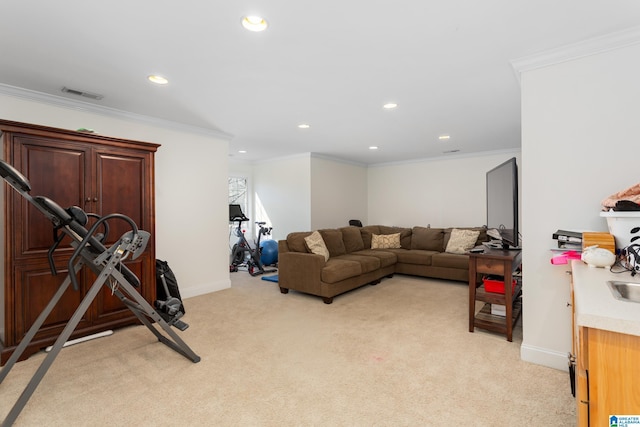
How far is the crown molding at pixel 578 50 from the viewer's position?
197 cm

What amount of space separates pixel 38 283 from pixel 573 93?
448 cm

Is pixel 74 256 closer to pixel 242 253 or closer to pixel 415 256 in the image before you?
pixel 242 253

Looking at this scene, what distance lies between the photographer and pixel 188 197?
4.21m

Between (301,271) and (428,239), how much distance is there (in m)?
2.89

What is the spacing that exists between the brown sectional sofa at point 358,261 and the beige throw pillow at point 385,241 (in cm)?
10

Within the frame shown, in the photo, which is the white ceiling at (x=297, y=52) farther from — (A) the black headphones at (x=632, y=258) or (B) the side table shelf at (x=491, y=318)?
(B) the side table shelf at (x=491, y=318)

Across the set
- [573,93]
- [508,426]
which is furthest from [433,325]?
[573,93]

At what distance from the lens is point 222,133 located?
4555 mm

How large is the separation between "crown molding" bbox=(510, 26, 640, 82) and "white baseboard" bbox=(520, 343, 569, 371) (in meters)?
2.14

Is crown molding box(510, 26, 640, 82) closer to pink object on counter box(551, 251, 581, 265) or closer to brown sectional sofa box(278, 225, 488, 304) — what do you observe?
pink object on counter box(551, 251, 581, 265)

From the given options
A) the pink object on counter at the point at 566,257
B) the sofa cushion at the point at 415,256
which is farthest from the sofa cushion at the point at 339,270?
the pink object on counter at the point at 566,257

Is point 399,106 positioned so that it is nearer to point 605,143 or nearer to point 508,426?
point 605,143

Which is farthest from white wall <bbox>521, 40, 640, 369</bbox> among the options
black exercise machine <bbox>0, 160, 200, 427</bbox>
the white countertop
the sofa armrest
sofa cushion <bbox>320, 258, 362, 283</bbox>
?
black exercise machine <bbox>0, 160, 200, 427</bbox>

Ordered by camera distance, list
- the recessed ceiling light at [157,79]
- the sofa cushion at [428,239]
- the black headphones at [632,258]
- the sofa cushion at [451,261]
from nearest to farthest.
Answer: the black headphones at [632,258], the recessed ceiling light at [157,79], the sofa cushion at [451,261], the sofa cushion at [428,239]
